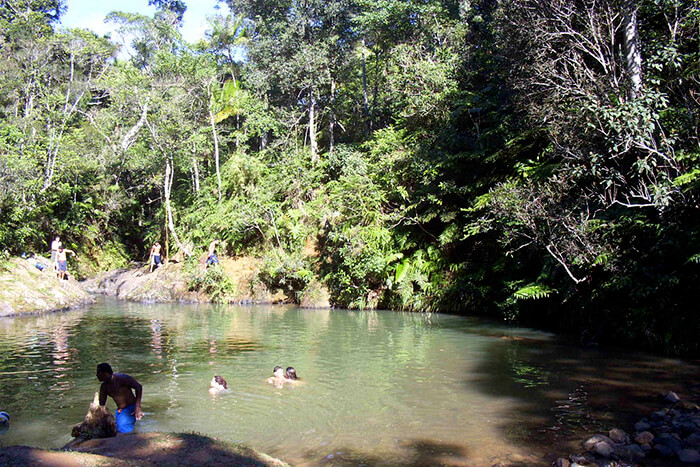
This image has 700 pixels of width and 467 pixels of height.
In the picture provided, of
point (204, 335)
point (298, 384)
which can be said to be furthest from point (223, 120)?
point (298, 384)

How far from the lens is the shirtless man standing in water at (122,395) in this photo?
6.25m

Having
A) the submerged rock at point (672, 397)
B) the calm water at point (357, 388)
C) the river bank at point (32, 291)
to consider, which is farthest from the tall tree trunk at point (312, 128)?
the submerged rock at point (672, 397)

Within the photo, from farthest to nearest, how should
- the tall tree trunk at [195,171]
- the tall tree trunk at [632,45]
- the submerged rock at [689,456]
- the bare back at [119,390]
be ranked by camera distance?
the tall tree trunk at [195,171] → the tall tree trunk at [632,45] → the bare back at [119,390] → the submerged rock at [689,456]

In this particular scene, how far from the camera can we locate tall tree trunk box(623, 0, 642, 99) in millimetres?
11031

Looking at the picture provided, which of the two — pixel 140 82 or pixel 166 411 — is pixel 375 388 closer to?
pixel 166 411

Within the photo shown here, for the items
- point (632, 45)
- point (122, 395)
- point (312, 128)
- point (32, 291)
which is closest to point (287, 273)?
point (312, 128)

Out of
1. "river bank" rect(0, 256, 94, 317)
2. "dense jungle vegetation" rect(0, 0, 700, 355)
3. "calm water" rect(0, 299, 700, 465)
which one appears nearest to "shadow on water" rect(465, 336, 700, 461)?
"calm water" rect(0, 299, 700, 465)

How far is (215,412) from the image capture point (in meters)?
7.63

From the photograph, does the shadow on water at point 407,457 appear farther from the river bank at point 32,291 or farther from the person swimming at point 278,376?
the river bank at point 32,291

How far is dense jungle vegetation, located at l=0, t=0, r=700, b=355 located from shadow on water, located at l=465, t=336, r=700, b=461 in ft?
4.17

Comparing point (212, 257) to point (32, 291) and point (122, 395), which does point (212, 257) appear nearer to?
point (32, 291)

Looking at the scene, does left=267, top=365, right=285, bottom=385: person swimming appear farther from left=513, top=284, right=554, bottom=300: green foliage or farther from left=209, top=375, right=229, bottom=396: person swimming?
left=513, top=284, right=554, bottom=300: green foliage

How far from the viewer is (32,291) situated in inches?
741

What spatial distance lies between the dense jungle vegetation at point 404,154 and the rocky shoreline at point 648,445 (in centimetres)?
393
